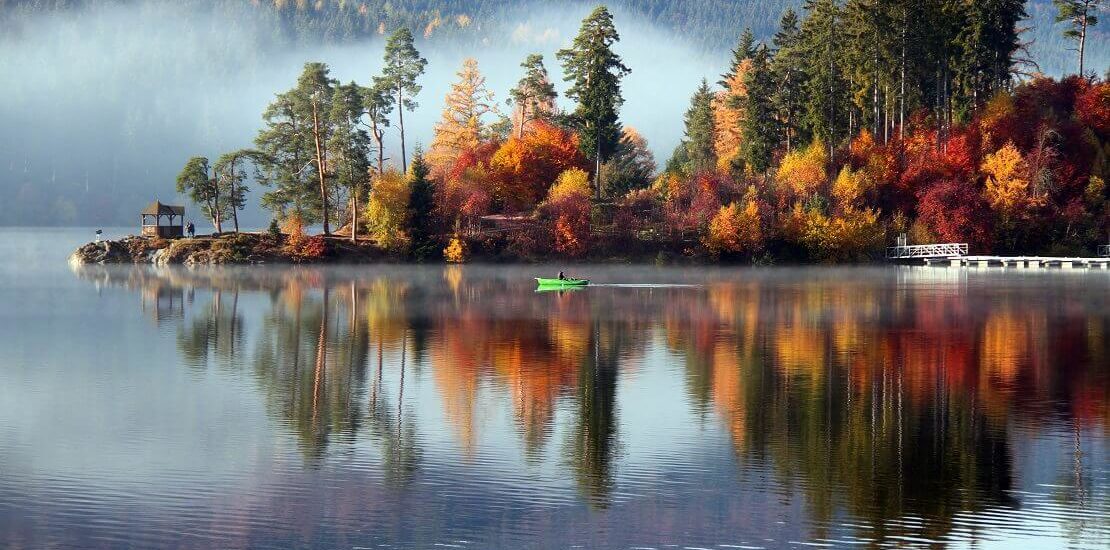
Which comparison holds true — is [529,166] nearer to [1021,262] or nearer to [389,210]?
[389,210]

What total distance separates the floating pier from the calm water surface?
49422mm

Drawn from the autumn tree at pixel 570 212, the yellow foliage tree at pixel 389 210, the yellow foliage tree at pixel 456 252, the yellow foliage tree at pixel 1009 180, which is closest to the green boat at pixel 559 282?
the autumn tree at pixel 570 212

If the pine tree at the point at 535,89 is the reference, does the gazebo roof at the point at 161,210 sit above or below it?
below

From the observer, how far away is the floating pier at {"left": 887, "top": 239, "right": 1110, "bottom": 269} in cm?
10425

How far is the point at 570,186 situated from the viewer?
110938 mm

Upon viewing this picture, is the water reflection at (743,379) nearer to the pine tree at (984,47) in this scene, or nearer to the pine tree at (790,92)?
the pine tree at (790,92)

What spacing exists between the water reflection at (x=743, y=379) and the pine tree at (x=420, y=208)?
35.7 meters

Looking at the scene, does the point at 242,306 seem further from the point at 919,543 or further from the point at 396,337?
the point at 919,543

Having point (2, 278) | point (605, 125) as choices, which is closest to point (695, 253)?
point (605, 125)

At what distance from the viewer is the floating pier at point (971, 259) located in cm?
10425

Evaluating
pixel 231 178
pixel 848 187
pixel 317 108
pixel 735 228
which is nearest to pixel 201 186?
pixel 231 178

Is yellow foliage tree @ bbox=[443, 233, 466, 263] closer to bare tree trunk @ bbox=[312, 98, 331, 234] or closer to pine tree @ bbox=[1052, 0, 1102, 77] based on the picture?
bare tree trunk @ bbox=[312, 98, 331, 234]

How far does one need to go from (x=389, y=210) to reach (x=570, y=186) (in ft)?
53.5

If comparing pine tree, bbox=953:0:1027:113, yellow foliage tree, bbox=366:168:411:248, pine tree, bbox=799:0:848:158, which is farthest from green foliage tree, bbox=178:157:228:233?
pine tree, bbox=953:0:1027:113
